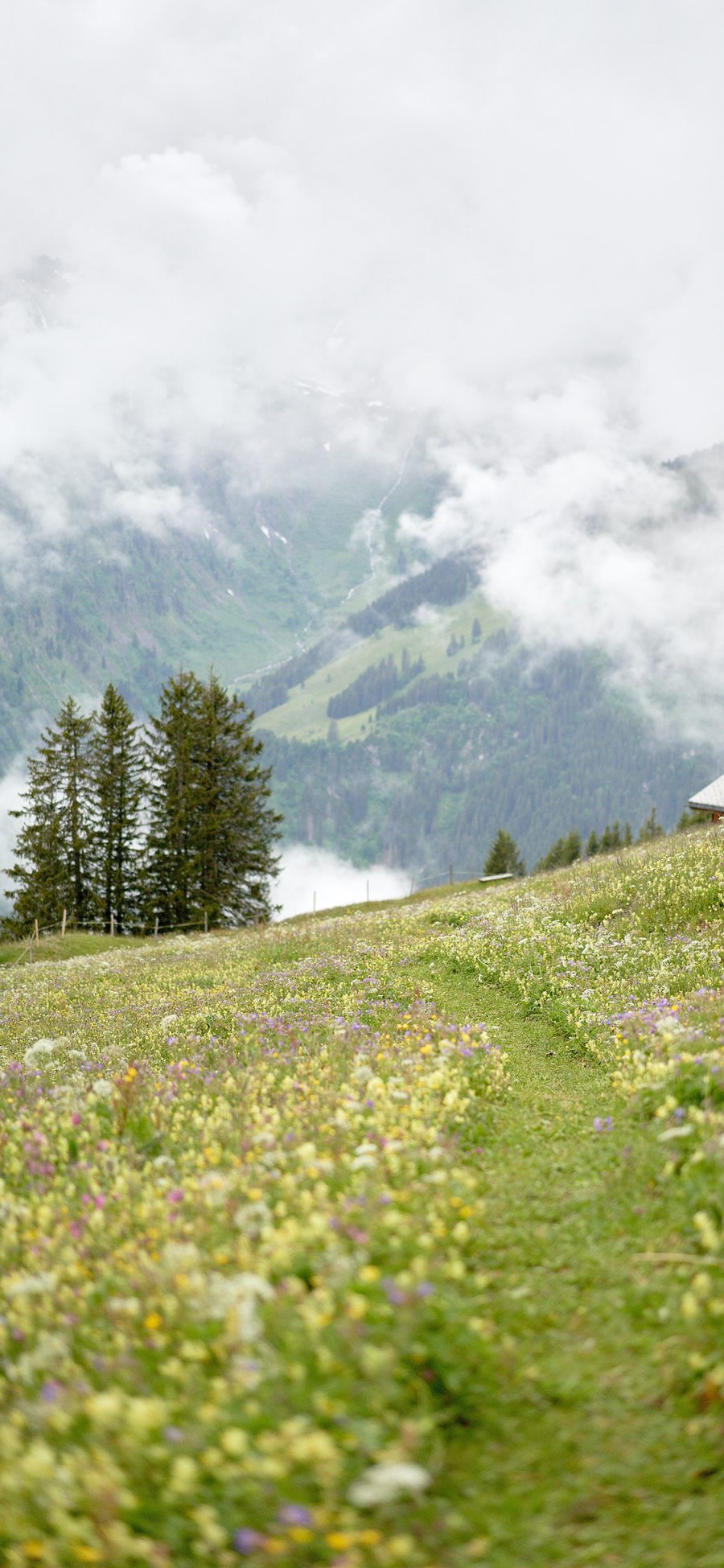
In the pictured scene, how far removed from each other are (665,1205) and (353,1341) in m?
3.04

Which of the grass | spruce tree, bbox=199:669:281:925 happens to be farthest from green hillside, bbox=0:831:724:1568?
spruce tree, bbox=199:669:281:925

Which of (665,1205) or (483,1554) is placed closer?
(483,1554)

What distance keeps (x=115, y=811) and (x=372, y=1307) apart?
195 ft

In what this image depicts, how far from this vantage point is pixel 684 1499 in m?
4.09

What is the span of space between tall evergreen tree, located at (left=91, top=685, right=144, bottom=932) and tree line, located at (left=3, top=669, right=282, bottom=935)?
0.07m

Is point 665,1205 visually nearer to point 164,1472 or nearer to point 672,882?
point 164,1472

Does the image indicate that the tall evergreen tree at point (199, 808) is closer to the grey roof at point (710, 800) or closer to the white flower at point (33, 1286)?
the grey roof at point (710, 800)

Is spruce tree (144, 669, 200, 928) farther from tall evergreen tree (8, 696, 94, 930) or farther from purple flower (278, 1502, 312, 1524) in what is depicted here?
purple flower (278, 1502, 312, 1524)

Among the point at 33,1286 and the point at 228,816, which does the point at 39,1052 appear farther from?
the point at 228,816

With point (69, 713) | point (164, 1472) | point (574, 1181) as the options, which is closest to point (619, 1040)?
point (574, 1181)

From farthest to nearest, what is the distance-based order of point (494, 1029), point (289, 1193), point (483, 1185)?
point (494, 1029) < point (483, 1185) < point (289, 1193)

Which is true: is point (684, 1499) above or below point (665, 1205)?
below

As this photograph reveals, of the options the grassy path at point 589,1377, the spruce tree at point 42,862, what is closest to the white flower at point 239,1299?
the grassy path at point 589,1377

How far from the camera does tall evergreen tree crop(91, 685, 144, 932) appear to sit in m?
60.7
